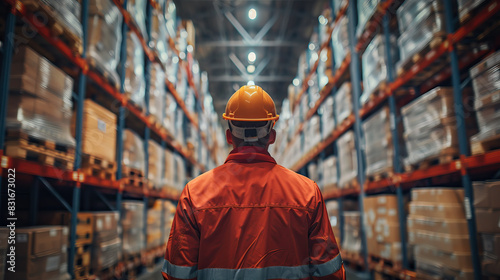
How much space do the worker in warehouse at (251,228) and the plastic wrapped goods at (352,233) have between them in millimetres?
3939

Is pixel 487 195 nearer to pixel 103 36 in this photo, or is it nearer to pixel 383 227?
pixel 383 227

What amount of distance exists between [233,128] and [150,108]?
4.16 metres

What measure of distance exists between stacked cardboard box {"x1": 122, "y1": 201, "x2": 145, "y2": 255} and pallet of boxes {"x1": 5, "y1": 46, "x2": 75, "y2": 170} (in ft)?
5.94

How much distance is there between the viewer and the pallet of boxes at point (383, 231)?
4152 mm

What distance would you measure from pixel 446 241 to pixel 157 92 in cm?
484

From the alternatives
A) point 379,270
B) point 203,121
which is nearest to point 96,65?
point 379,270

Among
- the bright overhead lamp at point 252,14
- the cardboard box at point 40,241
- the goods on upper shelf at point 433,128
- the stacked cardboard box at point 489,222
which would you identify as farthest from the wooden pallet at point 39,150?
the bright overhead lamp at point 252,14

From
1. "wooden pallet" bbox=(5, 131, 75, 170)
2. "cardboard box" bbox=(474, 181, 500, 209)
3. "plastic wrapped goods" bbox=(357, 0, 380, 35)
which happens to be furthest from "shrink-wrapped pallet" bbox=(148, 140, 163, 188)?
"cardboard box" bbox=(474, 181, 500, 209)

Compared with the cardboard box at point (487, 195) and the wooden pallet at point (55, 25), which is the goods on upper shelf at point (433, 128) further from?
the wooden pallet at point (55, 25)

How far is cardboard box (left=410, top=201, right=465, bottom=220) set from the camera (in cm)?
311

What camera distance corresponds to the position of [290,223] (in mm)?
1677

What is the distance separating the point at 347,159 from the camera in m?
5.76

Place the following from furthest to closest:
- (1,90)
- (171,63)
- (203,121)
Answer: (203,121), (171,63), (1,90)

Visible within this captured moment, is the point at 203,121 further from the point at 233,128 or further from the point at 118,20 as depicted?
the point at 233,128
